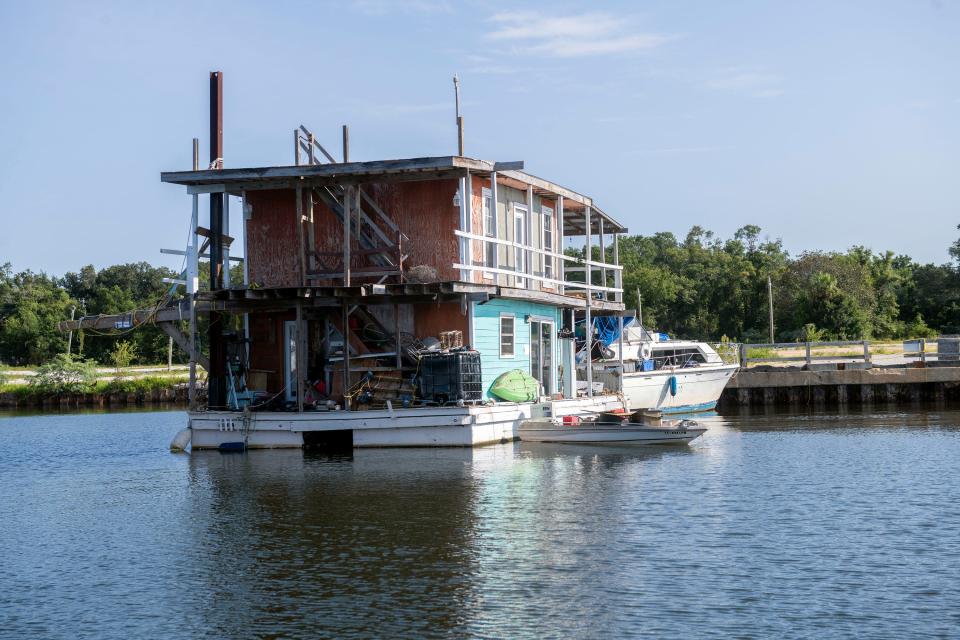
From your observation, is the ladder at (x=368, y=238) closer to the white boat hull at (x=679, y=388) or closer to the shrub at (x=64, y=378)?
the white boat hull at (x=679, y=388)

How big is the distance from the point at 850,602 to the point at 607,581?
2.73 metres

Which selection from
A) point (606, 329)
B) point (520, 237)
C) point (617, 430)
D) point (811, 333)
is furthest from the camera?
point (811, 333)

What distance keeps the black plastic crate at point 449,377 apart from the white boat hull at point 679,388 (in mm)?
13073

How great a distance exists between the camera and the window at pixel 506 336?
2856 cm

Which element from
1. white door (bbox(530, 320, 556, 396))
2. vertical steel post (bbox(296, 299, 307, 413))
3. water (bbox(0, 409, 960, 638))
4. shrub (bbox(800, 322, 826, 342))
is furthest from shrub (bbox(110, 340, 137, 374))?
water (bbox(0, 409, 960, 638))

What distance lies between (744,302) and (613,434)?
187 ft

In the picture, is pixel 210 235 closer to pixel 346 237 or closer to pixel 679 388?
pixel 346 237

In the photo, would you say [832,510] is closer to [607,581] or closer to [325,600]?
[607,581]

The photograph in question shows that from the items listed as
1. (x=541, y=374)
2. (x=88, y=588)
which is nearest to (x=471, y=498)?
(x=88, y=588)

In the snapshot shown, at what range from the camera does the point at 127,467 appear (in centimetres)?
2536

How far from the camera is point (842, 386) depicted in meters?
45.7

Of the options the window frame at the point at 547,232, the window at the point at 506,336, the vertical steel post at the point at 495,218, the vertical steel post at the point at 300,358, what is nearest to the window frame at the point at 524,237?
the vertical steel post at the point at 495,218

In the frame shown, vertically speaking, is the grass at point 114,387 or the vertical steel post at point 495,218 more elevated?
the vertical steel post at point 495,218

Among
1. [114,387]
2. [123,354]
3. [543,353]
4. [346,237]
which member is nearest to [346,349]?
[346,237]
